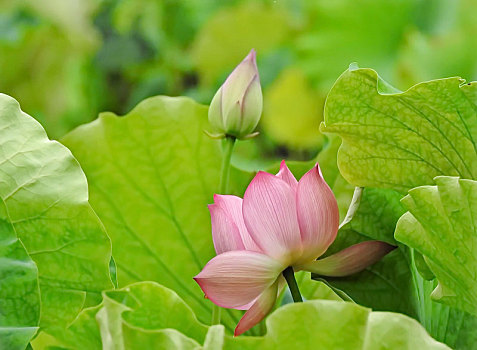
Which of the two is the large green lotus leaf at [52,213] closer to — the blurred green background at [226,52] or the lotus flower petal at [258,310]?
the lotus flower petal at [258,310]

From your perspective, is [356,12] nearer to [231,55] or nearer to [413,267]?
[231,55]

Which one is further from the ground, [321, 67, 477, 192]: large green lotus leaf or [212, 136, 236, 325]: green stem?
[321, 67, 477, 192]: large green lotus leaf

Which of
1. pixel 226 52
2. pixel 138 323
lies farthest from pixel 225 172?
pixel 226 52

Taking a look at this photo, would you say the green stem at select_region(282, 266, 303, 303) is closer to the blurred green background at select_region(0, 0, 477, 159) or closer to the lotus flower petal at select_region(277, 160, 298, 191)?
the lotus flower petal at select_region(277, 160, 298, 191)

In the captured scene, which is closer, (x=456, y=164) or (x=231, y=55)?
(x=456, y=164)

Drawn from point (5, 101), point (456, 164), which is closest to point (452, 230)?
point (456, 164)

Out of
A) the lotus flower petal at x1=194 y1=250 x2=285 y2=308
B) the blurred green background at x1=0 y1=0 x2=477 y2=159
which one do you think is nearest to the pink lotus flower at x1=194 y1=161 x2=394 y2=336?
the lotus flower petal at x1=194 y1=250 x2=285 y2=308

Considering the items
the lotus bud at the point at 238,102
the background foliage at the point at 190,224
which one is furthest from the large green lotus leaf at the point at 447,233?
the lotus bud at the point at 238,102
